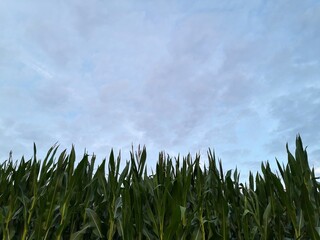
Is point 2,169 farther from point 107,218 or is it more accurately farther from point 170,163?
point 170,163

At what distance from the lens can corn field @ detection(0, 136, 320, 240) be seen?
7.86ft

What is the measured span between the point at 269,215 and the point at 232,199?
294 millimetres

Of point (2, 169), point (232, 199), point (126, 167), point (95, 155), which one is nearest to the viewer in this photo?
point (232, 199)

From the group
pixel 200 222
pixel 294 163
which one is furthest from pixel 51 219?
pixel 294 163

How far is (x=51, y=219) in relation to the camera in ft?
8.30

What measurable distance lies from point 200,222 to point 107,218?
75 cm

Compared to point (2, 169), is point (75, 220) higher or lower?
lower

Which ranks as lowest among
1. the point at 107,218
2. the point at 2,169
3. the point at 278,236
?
the point at 278,236

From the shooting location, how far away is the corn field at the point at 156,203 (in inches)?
94.3

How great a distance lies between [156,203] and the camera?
248 centimetres

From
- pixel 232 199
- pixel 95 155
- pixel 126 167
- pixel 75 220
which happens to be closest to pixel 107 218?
pixel 75 220

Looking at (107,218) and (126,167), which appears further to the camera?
(126,167)

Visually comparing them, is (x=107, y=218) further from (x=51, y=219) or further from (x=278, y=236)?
(x=278, y=236)

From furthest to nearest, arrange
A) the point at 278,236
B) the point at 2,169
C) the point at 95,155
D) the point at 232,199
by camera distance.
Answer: the point at 2,169, the point at 95,155, the point at 232,199, the point at 278,236
